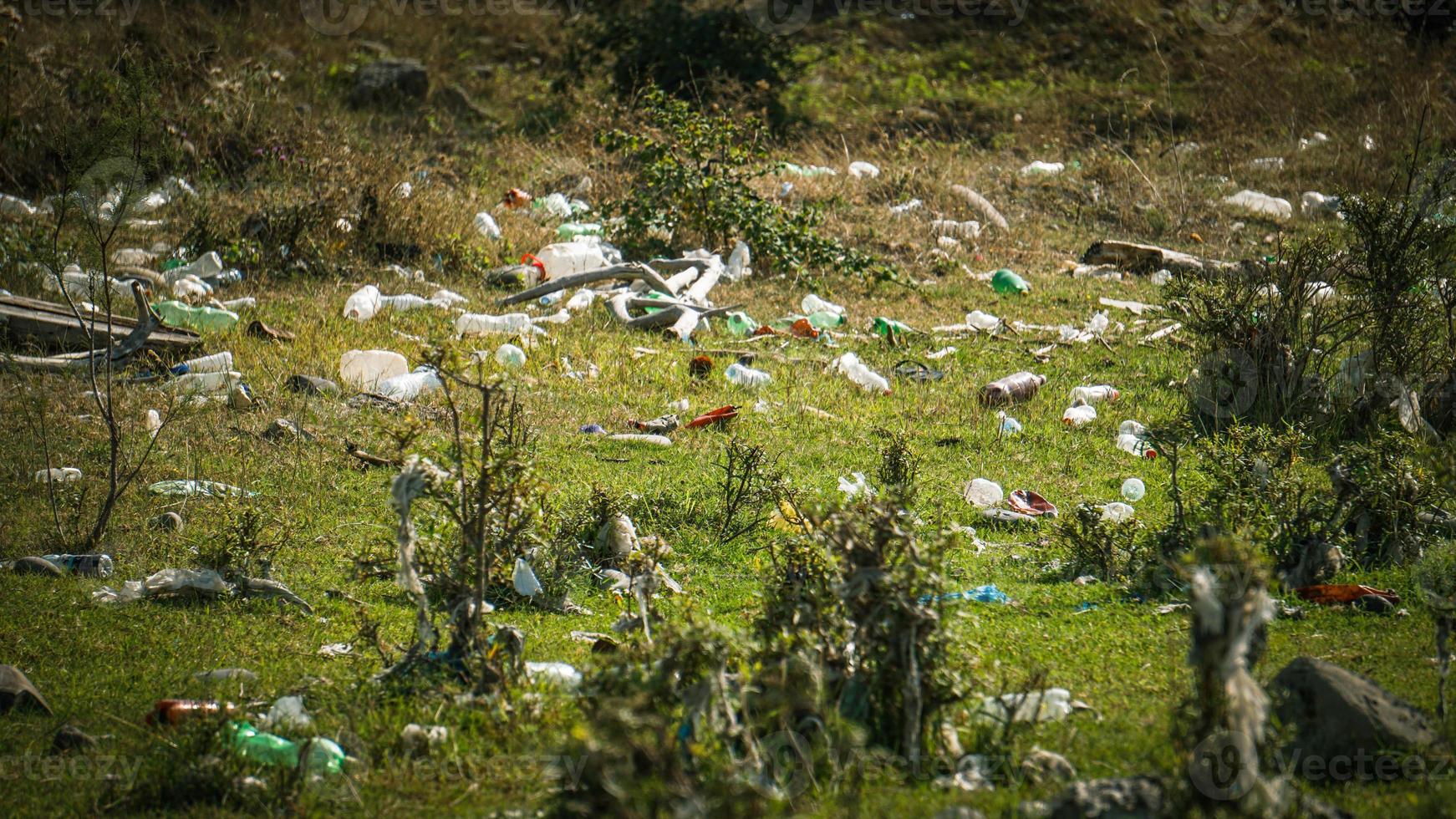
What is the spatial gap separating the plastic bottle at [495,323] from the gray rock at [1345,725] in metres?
4.81

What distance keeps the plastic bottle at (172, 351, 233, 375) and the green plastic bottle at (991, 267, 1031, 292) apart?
5107 millimetres

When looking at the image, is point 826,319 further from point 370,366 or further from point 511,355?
point 370,366

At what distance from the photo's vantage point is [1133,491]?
4762 mm

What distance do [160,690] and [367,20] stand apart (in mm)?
13595

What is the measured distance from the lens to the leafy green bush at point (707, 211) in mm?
8148

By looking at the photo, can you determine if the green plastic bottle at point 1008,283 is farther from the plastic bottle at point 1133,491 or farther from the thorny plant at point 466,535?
the thorny plant at point 466,535

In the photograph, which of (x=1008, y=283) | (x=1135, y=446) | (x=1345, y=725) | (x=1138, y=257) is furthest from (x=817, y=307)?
(x=1345, y=725)

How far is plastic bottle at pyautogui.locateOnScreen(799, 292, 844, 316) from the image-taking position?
747 cm

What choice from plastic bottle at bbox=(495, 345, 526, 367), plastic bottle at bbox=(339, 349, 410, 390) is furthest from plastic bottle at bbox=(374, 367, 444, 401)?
plastic bottle at bbox=(495, 345, 526, 367)

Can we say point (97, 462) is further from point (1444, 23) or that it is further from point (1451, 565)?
point (1444, 23)

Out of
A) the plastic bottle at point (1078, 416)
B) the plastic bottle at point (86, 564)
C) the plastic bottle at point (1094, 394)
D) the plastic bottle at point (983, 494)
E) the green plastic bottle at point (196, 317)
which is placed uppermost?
the plastic bottle at point (86, 564)

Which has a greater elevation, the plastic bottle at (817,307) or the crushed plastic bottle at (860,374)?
A: the crushed plastic bottle at (860,374)

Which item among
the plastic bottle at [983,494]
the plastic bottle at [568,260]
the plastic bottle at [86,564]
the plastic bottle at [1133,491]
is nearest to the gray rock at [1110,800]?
the plastic bottle at [983,494]

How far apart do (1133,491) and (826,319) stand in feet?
9.71
